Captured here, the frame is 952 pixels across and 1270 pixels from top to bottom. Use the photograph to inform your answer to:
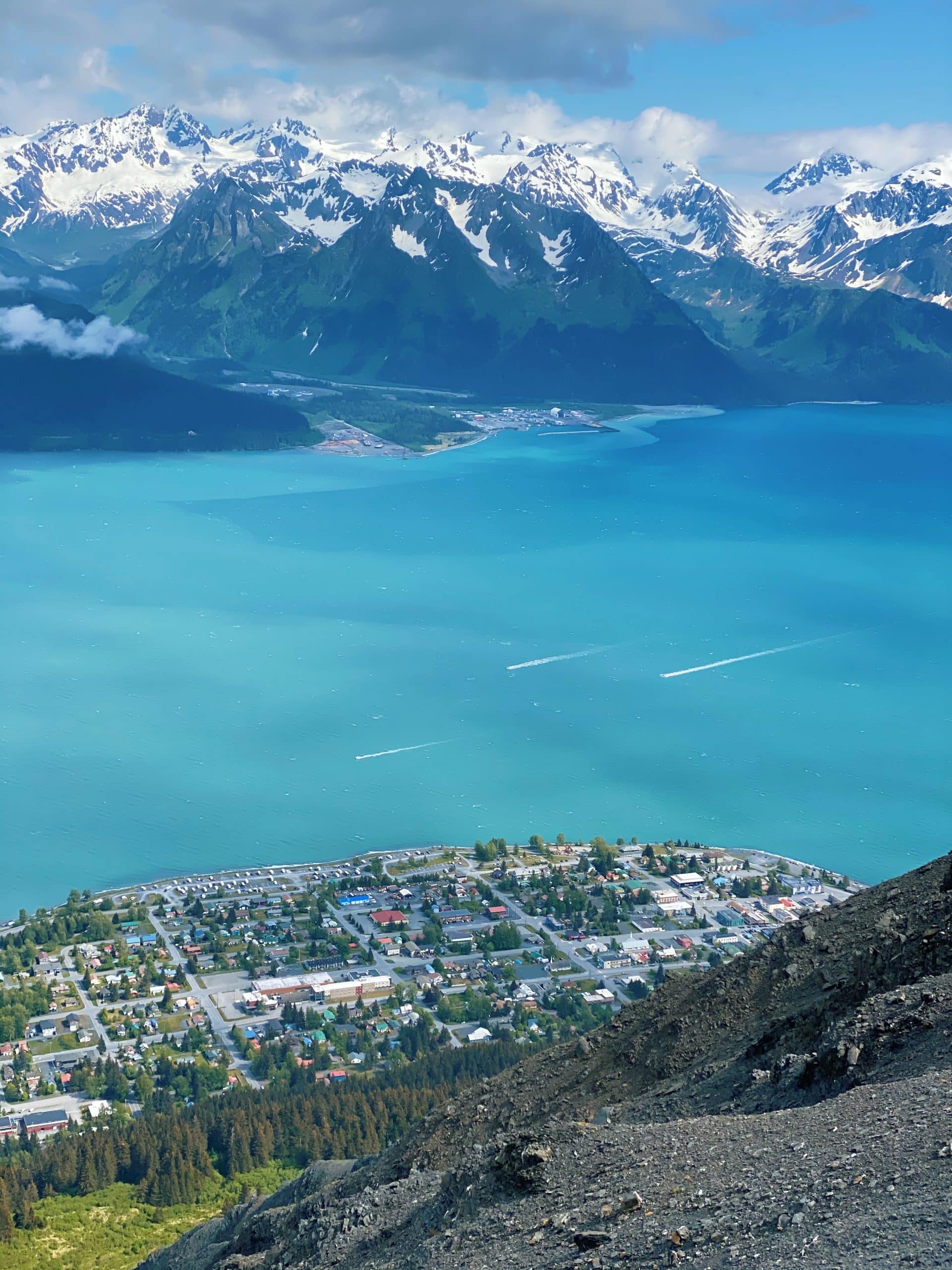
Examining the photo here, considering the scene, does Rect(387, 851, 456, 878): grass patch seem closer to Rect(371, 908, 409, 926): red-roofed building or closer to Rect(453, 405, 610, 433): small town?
Rect(371, 908, 409, 926): red-roofed building

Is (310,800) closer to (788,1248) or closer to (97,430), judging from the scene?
(788,1248)

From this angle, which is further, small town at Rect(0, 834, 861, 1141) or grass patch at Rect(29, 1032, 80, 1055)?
grass patch at Rect(29, 1032, 80, 1055)

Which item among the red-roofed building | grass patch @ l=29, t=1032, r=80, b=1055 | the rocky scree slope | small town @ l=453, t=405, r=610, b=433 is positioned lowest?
grass patch @ l=29, t=1032, r=80, b=1055

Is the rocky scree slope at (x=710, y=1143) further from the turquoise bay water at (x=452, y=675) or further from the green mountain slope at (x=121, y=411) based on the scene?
the green mountain slope at (x=121, y=411)

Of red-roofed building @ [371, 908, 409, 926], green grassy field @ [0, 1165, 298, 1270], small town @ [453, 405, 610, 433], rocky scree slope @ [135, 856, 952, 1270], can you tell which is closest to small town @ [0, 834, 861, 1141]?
red-roofed building @ [371, 908, 409, 926]

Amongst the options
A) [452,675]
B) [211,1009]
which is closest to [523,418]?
[452,675]

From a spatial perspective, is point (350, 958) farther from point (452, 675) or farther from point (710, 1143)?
point (452, 675)
